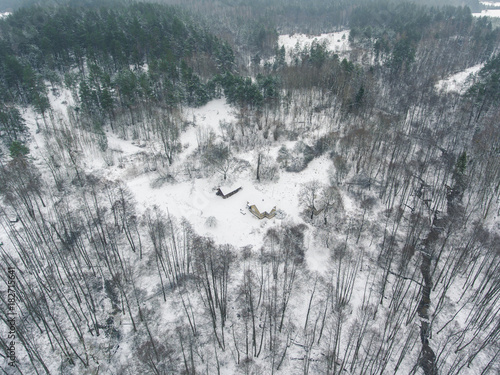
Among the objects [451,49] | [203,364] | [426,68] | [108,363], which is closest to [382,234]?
[203,364]

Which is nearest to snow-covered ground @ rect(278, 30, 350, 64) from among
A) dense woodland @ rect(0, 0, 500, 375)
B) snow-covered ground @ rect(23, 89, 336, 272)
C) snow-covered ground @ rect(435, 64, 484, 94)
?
dense woodland @ rect(0, 0, 500, 375)

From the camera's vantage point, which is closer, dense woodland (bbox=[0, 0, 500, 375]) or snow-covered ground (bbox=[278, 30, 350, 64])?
dense woodland (bbox=[0, 0, 500, 375])

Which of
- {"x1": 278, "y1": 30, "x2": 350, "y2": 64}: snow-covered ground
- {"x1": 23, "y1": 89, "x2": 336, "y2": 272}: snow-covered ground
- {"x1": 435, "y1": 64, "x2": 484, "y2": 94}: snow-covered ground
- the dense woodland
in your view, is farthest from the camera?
{"x1": 278, "y1": 30, "x2": 350, "y2": 64}: snow-covered ground

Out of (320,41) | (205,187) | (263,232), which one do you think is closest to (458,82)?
(320,41)

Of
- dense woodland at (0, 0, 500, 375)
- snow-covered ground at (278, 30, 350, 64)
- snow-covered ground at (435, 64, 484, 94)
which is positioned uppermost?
snow-covered ground at (278, 30, 350, 64)

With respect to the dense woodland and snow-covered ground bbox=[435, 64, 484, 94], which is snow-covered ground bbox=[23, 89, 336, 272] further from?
snow-covered ground bbox=[435, 64, 484, 94]

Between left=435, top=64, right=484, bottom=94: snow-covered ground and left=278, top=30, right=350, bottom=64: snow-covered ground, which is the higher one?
left=278, top=30, right=350, bottom=64: snow-covered ground

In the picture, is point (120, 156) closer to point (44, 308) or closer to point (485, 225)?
point (44, 308)
